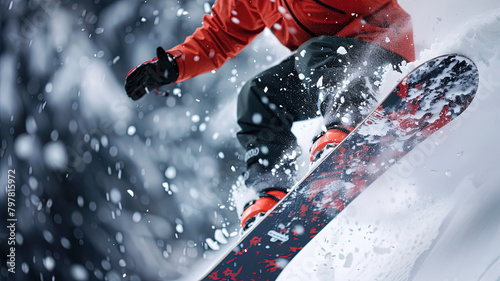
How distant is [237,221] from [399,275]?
1.12 ft

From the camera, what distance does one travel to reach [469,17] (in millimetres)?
591

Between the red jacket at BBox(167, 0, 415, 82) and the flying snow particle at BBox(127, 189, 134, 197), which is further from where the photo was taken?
the flying snow particle at BBox(127, 189, 134, 197)

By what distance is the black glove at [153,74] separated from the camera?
2.40ft

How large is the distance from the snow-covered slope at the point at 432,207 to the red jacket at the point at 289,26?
0.03 metres

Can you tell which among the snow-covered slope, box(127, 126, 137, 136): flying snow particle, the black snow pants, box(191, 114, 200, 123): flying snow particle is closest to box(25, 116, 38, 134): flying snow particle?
box(127, 126, 137, 136): flying snow particle

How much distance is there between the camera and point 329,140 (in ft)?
1.99

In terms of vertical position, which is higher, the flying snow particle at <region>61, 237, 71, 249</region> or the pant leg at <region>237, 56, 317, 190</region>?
the pant leg at <region>237, 56, 317, 190</region>

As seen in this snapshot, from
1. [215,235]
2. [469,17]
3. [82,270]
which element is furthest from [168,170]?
[469,17]

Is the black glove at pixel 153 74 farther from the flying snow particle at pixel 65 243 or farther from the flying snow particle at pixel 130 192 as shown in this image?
the flying snow particle at pixel 65 243

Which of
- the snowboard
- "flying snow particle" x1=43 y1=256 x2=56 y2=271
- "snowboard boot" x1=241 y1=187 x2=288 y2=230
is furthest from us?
"flying snow particle" x1=43 y1=256 x2=56 y2=271

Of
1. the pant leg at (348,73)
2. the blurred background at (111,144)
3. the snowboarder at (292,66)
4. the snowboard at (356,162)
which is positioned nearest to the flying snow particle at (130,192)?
the blurred background at (111,144)

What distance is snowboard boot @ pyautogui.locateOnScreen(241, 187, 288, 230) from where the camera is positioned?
67cm

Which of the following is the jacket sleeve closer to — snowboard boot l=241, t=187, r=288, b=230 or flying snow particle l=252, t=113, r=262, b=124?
flying snow particle l=252, t=113, r=262, b=124

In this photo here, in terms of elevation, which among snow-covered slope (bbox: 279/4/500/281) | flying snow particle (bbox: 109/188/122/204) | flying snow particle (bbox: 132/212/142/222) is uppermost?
snow-covered slope (bbox: 279/4/500/281)
